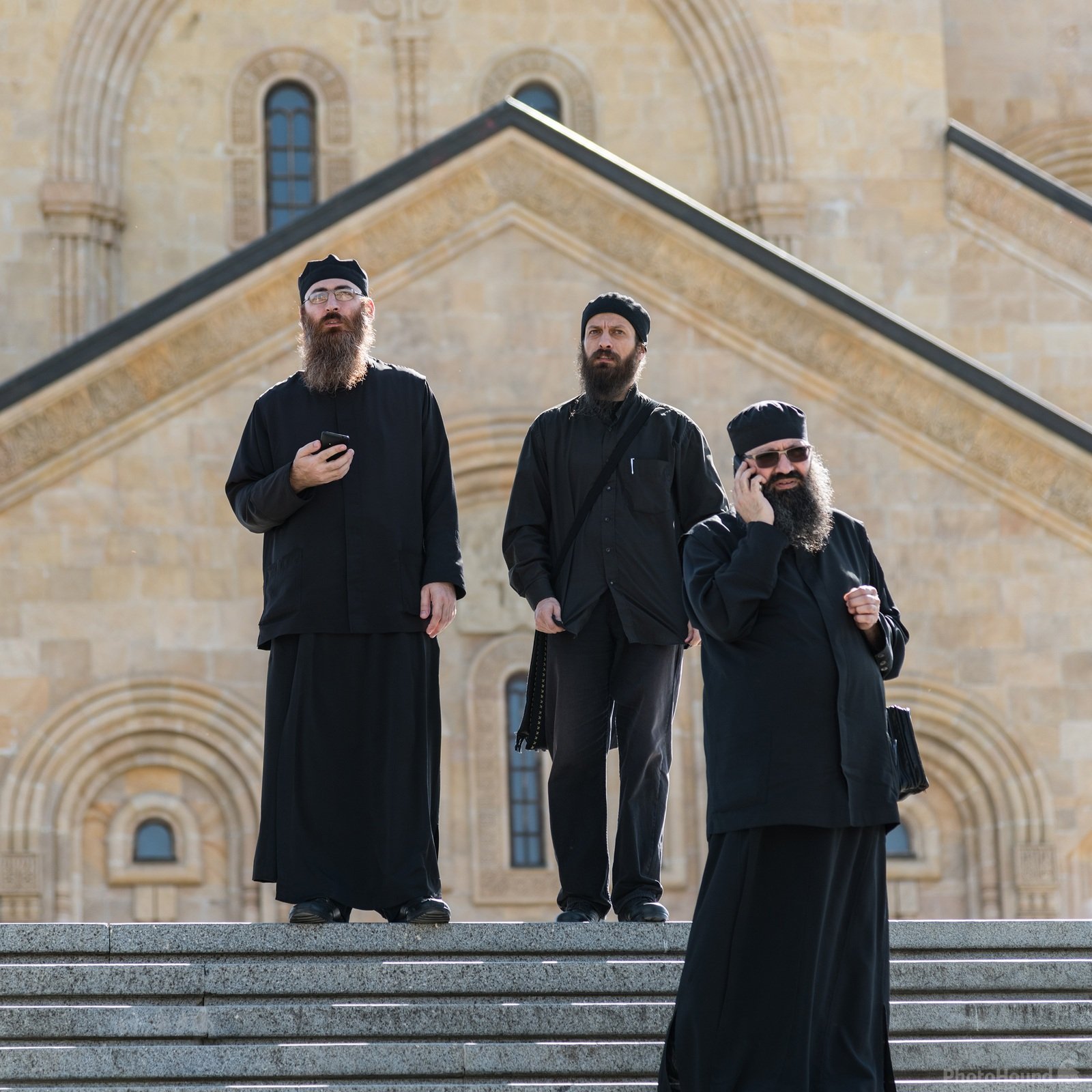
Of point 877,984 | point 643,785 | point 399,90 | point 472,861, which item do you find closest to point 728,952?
point 877,984

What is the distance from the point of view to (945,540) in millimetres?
14633

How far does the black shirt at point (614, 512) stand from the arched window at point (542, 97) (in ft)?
38.0

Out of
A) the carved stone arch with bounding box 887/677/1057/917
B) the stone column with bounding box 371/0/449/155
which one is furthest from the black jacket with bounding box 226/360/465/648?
the stone column with bounding box 371/0/449/155

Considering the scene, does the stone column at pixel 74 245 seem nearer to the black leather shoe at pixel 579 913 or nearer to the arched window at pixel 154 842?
the arched window at pixel 154 842

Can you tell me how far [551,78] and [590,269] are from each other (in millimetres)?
5256

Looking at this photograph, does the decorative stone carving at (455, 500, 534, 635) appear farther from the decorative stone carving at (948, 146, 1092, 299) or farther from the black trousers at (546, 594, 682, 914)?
the black trousers at (546, 594, 682, 914)

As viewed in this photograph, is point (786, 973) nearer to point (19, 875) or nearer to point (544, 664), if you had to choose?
point (544, 664)

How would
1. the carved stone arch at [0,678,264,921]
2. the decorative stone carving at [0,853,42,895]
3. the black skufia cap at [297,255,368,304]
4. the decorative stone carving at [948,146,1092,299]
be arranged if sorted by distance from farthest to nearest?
the decorative stone carving at [948,146,1092,299] < the carved stone arch at [0,678,264,921] < the decorative stone carving at [0,853,42,895] < the black skufia cap at [297,255,368,304]

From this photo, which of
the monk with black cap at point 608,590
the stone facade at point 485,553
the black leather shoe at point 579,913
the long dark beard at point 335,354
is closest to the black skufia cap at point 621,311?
the monk with black cap at point 608,590

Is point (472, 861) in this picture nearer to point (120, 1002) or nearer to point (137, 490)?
point (137, 490)

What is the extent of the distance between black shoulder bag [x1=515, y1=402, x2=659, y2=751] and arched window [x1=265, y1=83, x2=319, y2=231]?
11.7 meters

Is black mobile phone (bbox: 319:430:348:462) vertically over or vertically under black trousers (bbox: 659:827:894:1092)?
over

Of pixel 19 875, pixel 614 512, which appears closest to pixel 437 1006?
pixel 614 512

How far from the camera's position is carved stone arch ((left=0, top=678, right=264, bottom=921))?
14328mm
